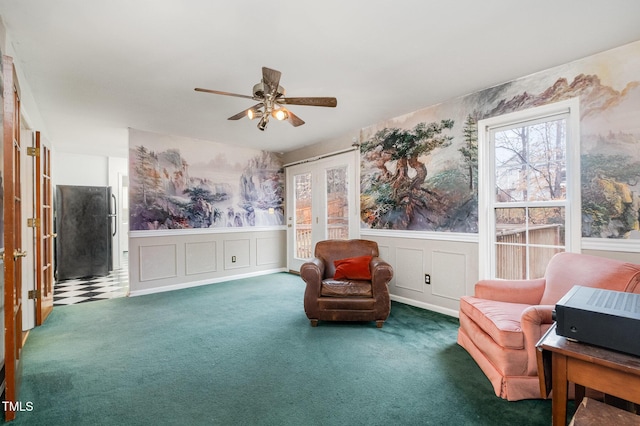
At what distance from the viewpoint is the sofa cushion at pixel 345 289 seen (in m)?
3.02

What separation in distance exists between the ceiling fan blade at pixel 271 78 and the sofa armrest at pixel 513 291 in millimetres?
2300

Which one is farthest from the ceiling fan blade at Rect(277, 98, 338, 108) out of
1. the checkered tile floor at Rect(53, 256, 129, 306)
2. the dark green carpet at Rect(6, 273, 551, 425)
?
the checkered tile floor at Rect(53, 256, 129, 306)

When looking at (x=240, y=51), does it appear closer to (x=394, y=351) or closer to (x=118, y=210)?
(x=394, y=351)

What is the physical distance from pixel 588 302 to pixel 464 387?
107 centimetres

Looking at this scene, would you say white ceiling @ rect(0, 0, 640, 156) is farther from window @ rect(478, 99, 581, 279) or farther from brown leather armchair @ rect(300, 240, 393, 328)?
brown leather armchair @ rect(300, 240, 393, 328)

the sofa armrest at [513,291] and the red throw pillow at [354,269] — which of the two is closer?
the sofa armrest at [513,291]

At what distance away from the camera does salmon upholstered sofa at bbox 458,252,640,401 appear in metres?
1.77

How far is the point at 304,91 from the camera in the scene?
120 inches

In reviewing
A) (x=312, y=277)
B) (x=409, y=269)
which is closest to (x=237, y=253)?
(x=312, y=277)

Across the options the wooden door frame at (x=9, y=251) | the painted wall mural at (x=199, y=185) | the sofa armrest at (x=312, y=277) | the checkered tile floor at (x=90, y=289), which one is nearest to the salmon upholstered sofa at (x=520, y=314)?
the sofa armrest at (x=312, y=277)

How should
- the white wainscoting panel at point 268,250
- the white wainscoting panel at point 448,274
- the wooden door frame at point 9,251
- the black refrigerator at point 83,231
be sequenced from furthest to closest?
the white wainscoting panel at point 268,250 → the black refrigerator at point 83,231 → the white wainscoting panel at point 448,274 → the wooden door frame at point 9,251

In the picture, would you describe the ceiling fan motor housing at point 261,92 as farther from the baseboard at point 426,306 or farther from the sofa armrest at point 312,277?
the baseboard at point 426,306

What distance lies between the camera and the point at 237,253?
213 inches

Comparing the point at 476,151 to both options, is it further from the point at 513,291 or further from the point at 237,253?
the point at 237,253
